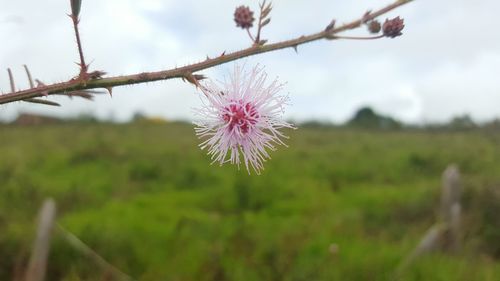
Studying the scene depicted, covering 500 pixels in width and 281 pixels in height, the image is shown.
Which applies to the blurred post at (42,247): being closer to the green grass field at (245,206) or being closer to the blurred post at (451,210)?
the green grass field at (245,206)

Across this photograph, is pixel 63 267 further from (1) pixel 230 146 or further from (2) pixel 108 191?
(1) pixel 230 146

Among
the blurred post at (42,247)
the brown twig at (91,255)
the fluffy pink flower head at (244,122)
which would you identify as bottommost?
the brown twig at (91,255)

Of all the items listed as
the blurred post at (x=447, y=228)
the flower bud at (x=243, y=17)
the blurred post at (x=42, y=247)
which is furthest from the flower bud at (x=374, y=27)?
the blurred post at (x=447, y=228)

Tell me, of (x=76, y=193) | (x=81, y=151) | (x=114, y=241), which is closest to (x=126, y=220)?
(x=114, y=241)

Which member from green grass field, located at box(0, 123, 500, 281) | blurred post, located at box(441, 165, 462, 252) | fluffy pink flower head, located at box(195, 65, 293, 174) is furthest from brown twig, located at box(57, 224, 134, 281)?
fluffy pink flower head, located at box(195, 65, 293, 174)

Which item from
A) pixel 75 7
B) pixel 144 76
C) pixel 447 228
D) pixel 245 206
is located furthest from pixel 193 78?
pixel 245 206

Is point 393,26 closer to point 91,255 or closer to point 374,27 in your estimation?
point 374,27
